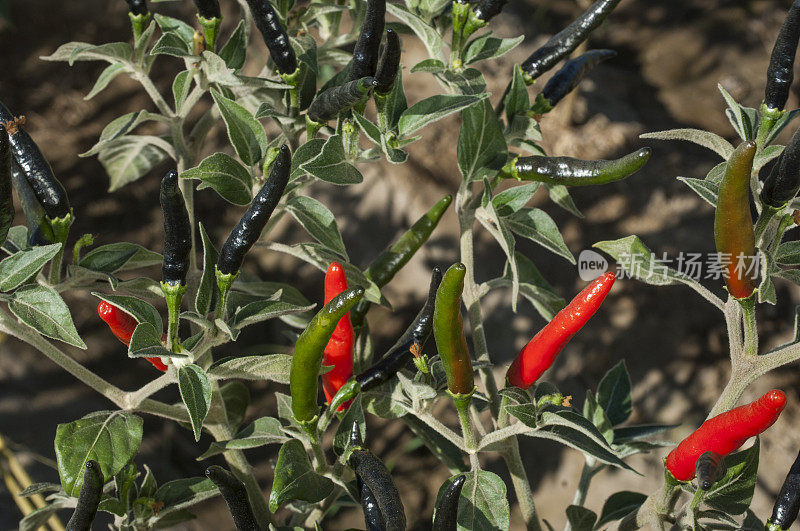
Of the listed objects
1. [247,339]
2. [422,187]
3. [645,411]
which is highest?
[422,187]

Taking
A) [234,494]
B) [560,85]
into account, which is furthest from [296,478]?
[560,85]

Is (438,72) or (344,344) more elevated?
(438,72)

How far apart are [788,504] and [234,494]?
2.74 ft

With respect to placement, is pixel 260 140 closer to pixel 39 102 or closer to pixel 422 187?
pixel 422 187

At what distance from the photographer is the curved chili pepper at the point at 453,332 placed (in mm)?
965

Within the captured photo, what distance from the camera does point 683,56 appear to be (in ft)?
12.4

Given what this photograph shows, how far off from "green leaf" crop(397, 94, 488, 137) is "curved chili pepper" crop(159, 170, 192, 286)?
41cm

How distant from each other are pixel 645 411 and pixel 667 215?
0.86 meters

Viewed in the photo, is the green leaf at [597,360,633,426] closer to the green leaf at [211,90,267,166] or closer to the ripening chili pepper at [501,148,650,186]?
the ripening chili pepper at [501,148,650,186]

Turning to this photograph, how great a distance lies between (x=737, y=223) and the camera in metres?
1.06

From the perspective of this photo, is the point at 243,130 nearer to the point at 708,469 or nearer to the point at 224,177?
the point at 224,177

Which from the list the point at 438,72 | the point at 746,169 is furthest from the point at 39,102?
the point at 746,169

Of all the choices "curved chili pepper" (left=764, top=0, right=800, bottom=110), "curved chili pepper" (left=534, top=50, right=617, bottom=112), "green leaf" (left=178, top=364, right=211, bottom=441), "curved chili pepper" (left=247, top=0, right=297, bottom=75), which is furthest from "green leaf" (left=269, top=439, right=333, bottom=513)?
"curved chili pepper" (left=764, top=0, right=800, bottom=110)

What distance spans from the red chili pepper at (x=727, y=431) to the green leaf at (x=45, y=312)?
0.91 m
